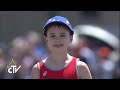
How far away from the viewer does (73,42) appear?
509 centimetres

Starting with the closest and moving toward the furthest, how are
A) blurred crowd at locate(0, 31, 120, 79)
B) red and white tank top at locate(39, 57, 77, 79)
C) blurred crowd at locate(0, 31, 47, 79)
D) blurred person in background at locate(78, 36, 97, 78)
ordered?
red and white tank top at locate(39, 57, 77, 79) < blurred crowd at locate(0, 31, 47, 79) < blurred crowd at locate(0, 31, 120, 79) < blurred person in background at locate(78, 36, 97, 78)

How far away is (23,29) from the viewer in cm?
632

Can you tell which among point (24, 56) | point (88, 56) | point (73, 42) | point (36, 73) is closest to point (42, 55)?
point (24, 56)

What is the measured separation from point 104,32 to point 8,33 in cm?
183

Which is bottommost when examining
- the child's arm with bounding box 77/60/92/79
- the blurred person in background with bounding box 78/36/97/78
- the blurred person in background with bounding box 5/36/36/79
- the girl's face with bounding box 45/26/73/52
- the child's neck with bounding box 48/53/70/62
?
the child's arm with bounding box 77/60/92/79

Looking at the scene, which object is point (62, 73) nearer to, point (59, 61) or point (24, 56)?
point (59, 61)

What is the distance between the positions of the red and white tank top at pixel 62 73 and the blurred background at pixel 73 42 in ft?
2.02

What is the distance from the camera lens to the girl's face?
2.46 metres

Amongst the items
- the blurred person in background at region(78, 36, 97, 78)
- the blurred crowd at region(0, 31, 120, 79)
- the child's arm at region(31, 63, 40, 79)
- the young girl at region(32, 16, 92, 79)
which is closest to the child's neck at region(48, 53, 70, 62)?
the young girl at region(32, 16, 92, 79)

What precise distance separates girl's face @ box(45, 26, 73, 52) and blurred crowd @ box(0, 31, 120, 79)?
0.63 metres

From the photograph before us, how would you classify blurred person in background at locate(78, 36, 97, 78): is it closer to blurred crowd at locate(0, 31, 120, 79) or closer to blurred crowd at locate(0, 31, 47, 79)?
blurred crowd at locate(0, 31, 120, 79)
